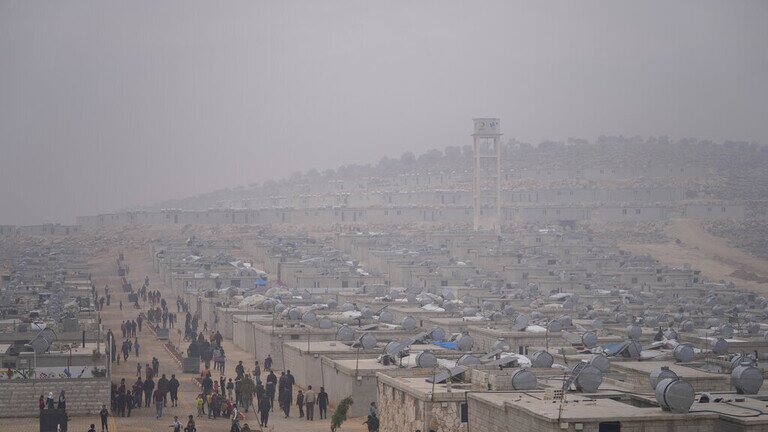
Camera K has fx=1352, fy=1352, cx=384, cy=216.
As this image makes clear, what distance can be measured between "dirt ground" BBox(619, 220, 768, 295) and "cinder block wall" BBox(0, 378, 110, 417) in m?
55.8

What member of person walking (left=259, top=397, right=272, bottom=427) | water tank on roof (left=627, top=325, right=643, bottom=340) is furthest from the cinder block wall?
water tank on roof (left=627, top=325, right=643, bottom=340)

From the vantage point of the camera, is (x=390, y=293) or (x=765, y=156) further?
(x=765, y=156)

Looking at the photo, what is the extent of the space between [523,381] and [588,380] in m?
1.30

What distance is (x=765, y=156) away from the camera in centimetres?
15975

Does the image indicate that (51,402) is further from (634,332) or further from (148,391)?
(634,332)

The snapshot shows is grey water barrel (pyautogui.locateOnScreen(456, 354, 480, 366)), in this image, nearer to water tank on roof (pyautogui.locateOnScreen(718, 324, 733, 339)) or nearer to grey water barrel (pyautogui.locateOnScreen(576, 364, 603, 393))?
grey water barrel (pyautogui.locateOnScreen(576, 364, 603, 393))

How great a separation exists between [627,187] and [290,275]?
2507 inches

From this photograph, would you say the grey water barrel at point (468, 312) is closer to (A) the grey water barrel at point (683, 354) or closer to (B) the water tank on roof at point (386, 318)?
(B) the water tank on roof at point (386, 318)

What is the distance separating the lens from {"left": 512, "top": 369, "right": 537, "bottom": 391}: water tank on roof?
75.6 feet

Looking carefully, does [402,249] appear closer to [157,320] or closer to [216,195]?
[157,320]

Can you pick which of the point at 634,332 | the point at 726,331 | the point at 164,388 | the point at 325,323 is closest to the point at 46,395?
the point at 164,388

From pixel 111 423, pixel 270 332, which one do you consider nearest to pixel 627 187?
pixel 270 332

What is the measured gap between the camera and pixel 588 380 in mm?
22219

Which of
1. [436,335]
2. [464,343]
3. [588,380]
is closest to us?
[588,380]
